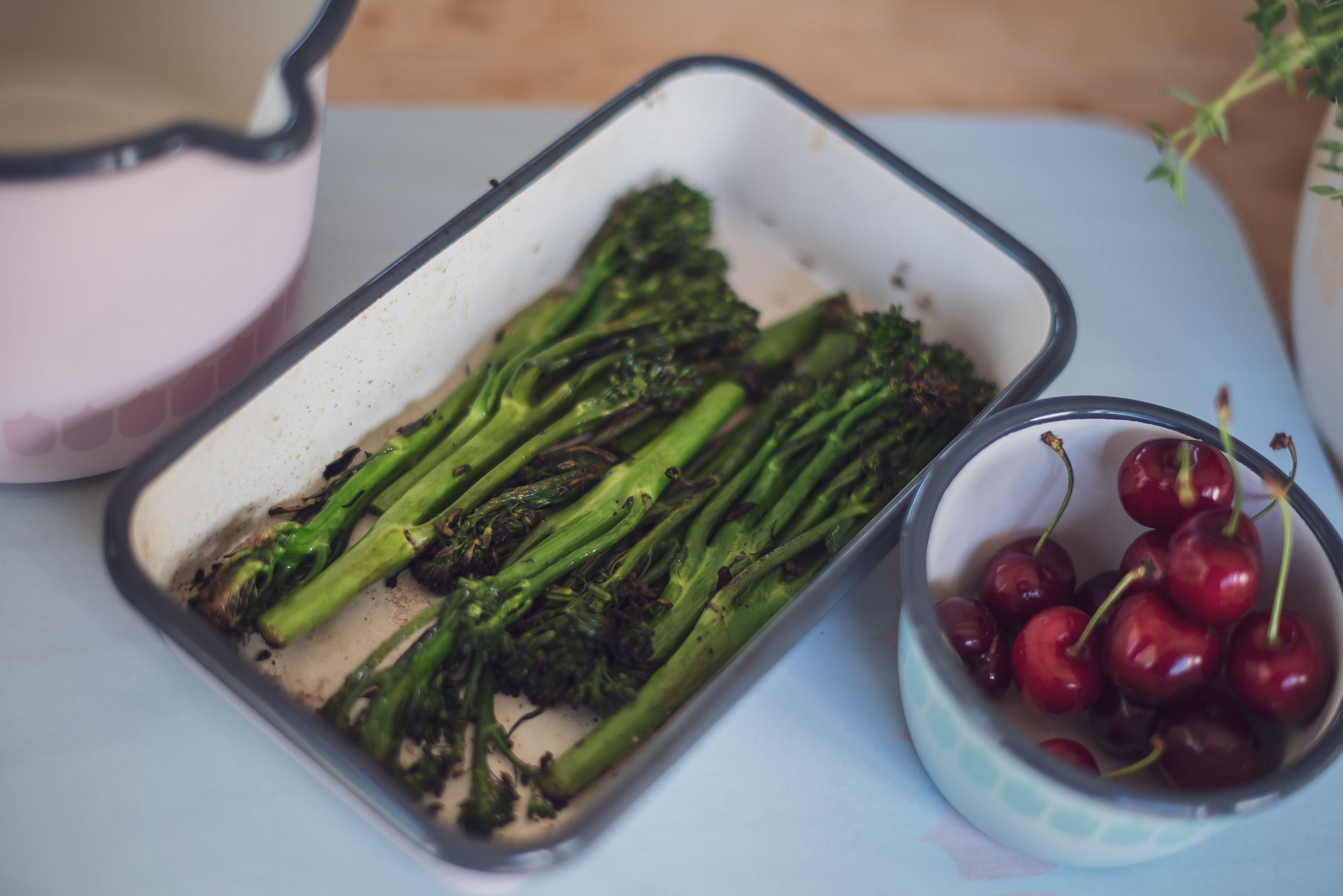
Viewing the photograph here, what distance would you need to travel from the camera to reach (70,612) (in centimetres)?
89

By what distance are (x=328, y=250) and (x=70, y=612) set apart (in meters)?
0.44

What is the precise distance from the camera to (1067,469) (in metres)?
0.89

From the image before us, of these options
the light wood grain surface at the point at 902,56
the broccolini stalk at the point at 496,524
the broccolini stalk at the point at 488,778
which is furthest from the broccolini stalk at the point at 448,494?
the light wood grain surface at the point at 902,56

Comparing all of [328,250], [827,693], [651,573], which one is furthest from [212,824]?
[328,250]

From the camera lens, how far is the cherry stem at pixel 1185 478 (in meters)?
0.75

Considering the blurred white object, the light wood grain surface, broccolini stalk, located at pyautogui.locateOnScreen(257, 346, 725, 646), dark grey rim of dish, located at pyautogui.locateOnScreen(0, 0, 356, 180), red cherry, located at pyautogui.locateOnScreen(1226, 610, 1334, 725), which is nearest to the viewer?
dark grey rim of dish, located at pyautogui.locateOnScreen(0, 0, 356, 180)

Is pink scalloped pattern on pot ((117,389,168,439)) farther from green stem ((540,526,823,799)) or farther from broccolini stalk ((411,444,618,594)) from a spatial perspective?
green stem ((540,526,823,799))

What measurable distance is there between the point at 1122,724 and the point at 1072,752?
0.17ft

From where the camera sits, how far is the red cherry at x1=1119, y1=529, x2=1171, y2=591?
0.80 m

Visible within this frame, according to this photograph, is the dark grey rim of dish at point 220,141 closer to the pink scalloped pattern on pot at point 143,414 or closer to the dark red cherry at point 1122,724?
the pink scalloped pattern on pot at point 143,414

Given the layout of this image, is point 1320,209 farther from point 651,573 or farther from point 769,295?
point 651,573

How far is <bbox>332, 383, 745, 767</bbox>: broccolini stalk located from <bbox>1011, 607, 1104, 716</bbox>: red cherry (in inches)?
12.7

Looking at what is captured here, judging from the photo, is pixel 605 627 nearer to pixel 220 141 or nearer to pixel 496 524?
pixel 496 524

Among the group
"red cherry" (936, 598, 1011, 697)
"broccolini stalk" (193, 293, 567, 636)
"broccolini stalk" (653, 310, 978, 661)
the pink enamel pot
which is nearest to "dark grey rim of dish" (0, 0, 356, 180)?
the pink enamel pot
